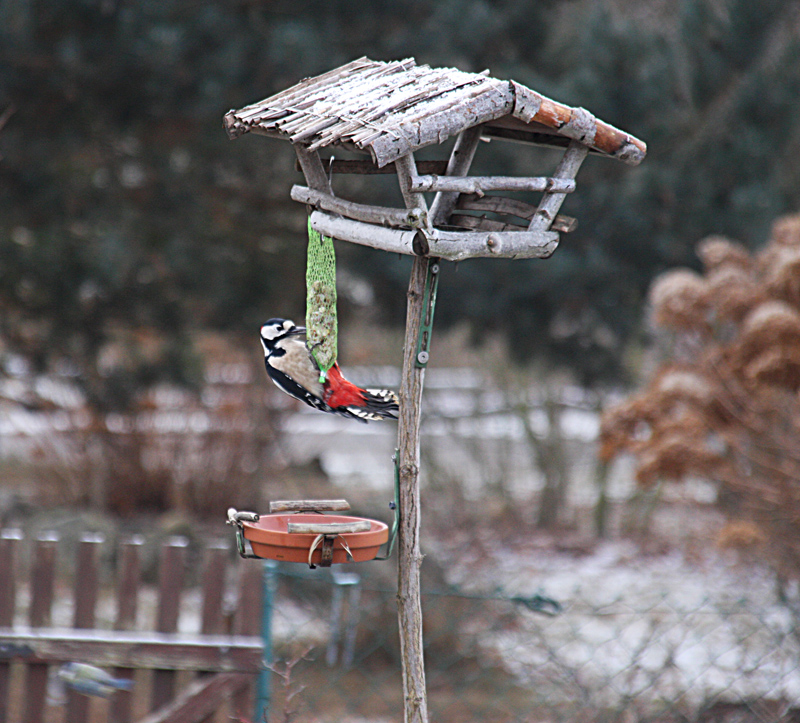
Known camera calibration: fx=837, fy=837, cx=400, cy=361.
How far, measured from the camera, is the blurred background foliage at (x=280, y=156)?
413 centimetres

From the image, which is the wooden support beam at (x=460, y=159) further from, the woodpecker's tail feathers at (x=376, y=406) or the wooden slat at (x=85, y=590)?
the wooden slat at (x=85, y=590)

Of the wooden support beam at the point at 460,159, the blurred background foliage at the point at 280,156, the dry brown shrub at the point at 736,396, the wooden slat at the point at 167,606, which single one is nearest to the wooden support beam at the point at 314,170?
the wooden support beam at the point at 460,159

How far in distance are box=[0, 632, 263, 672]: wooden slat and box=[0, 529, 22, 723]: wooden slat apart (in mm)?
61

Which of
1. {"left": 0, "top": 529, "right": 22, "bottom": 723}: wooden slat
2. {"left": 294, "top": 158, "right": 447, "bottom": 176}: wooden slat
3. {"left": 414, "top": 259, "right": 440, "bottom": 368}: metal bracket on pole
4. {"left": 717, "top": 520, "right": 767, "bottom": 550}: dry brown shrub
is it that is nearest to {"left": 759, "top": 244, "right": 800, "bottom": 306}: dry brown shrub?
{"left": 717, "top": 520, "right": 767, "bottom": 550}: dry brown shrub

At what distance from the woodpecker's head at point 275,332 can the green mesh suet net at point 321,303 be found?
38 millimetres

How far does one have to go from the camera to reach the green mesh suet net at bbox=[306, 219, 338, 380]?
1666 millimetres

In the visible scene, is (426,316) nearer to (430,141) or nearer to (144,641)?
(430,141)

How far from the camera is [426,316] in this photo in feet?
4.91

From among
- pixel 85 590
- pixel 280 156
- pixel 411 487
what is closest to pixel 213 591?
pixel 85 590

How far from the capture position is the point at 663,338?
5.76 m

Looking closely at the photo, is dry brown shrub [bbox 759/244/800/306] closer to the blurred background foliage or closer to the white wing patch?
the blurred background foliage

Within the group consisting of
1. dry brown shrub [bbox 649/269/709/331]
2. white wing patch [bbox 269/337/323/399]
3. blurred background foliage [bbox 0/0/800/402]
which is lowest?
→ white wing patch [bbox 269/337/323/399]

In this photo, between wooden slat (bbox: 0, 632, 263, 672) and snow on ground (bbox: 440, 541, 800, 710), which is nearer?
wooden slat (bbox: 0, 632, 263, 672)

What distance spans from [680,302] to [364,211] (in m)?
1.90
